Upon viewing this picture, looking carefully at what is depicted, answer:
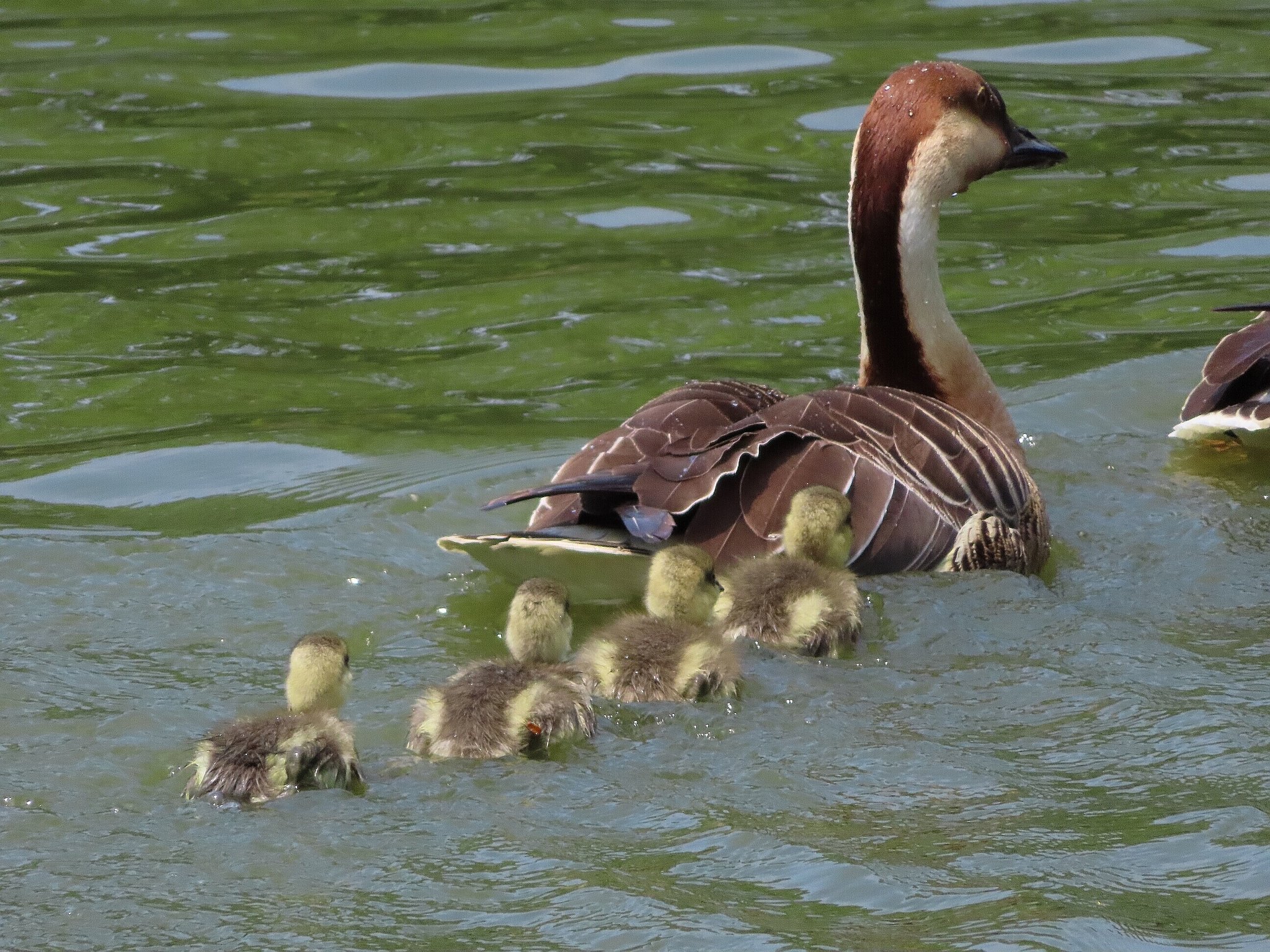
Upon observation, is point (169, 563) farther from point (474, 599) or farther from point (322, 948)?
point (322, 948)

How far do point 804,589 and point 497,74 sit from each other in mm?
8785

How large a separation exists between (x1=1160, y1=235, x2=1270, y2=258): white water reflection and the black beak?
331cm

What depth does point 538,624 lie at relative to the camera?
5793 mm

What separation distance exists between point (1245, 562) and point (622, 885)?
3427 mm

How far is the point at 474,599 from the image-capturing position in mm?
6773

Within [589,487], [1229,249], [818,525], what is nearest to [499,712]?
[589,487]

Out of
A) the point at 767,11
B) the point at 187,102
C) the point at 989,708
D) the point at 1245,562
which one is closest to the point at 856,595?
the point at 989,708

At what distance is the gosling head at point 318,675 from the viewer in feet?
17.6

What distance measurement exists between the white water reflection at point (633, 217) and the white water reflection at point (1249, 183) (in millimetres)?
3465

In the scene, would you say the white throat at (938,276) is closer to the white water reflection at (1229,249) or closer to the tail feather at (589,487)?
the tail feather at (589,487)

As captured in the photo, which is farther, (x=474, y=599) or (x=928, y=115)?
(x=928, y=115)

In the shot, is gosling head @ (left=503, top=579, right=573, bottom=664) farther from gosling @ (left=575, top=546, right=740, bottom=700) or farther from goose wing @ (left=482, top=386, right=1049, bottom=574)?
goose wing @ (left=482, top=386, right=1049, bottom=574)

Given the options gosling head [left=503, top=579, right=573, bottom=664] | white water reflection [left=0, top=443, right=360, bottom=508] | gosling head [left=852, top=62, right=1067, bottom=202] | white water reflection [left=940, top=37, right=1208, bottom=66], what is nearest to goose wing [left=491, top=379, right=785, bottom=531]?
gosling head [left=503, top=579, right=573, bottom=664]

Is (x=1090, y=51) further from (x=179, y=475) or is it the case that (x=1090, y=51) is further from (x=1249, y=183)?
(x=179, y=475)
